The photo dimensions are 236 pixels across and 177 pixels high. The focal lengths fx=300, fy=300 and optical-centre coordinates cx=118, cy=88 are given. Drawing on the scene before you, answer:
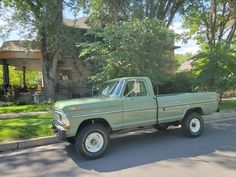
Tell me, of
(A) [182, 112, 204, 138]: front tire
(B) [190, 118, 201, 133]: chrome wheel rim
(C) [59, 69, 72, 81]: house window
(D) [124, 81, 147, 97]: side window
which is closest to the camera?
(D) [124, 81, 147, 97]: side window

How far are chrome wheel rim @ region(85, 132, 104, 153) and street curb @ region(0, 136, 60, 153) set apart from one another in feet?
7.54

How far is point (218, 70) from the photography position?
15781mm

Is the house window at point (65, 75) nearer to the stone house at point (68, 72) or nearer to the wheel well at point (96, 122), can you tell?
the stone house at point (68, 72)

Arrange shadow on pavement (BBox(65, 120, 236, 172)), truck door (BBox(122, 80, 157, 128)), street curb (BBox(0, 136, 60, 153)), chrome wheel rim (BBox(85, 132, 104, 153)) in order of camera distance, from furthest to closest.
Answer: street curb (BBox(0, 136, 60, 153)), truck door (BBox(122, 80, 157, 128)), chrome wheel rim (BBox(85, 132, 104, 153)), shadow on pavement (BBox(65, 120, 236, 172))

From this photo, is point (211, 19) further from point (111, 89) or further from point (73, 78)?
point (111, 89)

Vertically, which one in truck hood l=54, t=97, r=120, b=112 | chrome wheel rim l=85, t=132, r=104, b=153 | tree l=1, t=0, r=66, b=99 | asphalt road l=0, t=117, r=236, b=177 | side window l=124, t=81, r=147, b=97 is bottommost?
asphalt road l=0, t=117, r=236, b=177

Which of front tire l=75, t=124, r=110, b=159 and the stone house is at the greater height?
the stone house

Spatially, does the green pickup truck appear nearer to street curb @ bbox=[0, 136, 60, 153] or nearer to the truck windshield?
the truck windshield

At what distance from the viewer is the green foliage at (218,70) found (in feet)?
50.8

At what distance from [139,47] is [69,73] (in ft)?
45.2

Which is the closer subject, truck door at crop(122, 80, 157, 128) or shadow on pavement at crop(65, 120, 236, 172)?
shadow on pavement at crop(65, 120, 236, 172)

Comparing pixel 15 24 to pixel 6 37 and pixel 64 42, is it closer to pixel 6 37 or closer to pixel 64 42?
pixel 6 37

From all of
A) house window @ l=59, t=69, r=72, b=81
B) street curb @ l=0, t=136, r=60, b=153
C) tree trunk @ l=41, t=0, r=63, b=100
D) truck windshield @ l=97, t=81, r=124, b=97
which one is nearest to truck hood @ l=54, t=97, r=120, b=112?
truck windshield @ l=97, t=81, r=124, b=97

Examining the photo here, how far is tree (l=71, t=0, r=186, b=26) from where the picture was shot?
19.4 meters
